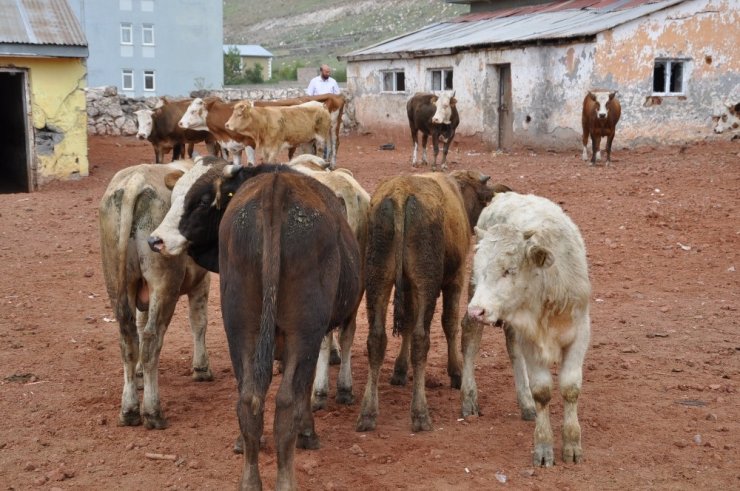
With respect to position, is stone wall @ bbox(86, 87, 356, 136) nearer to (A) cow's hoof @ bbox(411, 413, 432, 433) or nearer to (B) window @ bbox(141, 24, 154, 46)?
(A) cow's hoof @ bbox(411, 413, 432, 433)

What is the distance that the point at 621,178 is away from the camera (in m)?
16.7

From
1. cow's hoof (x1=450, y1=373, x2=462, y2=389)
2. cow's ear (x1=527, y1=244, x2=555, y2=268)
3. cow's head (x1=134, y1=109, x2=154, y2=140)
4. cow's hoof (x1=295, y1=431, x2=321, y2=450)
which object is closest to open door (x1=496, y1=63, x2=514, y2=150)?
cow's head (x1=134, y1=109, x2=154, y2=140)

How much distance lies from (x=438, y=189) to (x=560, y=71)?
17227 mm

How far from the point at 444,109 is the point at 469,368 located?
15151mm

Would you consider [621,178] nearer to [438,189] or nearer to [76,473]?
[438,189]

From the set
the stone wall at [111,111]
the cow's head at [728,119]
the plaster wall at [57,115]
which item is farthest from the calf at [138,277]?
the stone wall at [111,111]

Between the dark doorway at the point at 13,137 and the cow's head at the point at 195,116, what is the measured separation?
133 inches

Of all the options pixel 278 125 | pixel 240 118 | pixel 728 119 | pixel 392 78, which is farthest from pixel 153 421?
pixel 392 78

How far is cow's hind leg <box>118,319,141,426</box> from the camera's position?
630cm

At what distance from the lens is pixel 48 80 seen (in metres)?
17.8

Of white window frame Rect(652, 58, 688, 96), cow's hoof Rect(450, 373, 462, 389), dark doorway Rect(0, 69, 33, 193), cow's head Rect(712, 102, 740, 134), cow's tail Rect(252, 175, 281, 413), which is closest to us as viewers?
cow's tail Rect(252, 175, 281, 413)

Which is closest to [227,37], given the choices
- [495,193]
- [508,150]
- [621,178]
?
[508,150]

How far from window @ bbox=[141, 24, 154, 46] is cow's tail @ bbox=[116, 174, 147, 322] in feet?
179

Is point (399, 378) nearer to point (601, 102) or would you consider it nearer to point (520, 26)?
point (601, 102)
